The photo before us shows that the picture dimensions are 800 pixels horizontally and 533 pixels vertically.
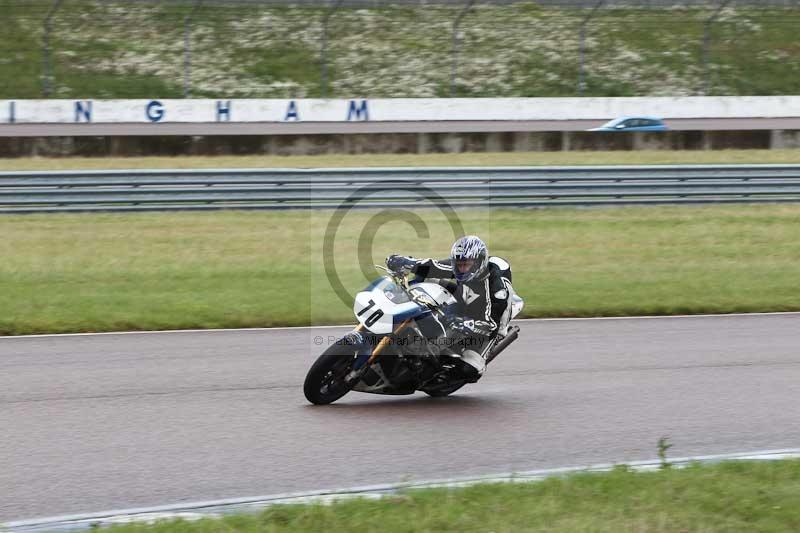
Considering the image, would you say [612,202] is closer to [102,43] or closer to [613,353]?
[613,353]

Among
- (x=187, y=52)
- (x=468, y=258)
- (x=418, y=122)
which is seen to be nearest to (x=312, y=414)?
(x=468, y=258)

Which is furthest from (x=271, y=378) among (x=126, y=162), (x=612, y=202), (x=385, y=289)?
(x=126, y=162)

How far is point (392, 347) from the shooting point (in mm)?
7914

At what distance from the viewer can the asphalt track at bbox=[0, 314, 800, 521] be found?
6.46 metres

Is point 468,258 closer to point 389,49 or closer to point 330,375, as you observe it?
point 330,375

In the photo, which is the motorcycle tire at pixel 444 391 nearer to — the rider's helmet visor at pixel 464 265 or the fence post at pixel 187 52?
the rider's helmet visor at pixel 464 265

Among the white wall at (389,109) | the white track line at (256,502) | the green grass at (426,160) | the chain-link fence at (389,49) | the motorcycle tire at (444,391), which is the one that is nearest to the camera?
the white track line at (256,502)

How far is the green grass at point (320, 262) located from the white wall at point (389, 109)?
51.5 feet

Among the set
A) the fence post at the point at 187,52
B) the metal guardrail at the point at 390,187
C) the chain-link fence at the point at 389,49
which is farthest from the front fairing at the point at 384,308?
the chain-link fence at the point at 389,49

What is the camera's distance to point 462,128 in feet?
105

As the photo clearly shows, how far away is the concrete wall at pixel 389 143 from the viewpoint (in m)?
23.2

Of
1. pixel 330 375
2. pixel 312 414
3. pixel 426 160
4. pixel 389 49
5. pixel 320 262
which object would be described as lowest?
pixel 312 414

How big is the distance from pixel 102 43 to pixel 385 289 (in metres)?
31.8

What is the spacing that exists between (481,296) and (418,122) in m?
26.3
